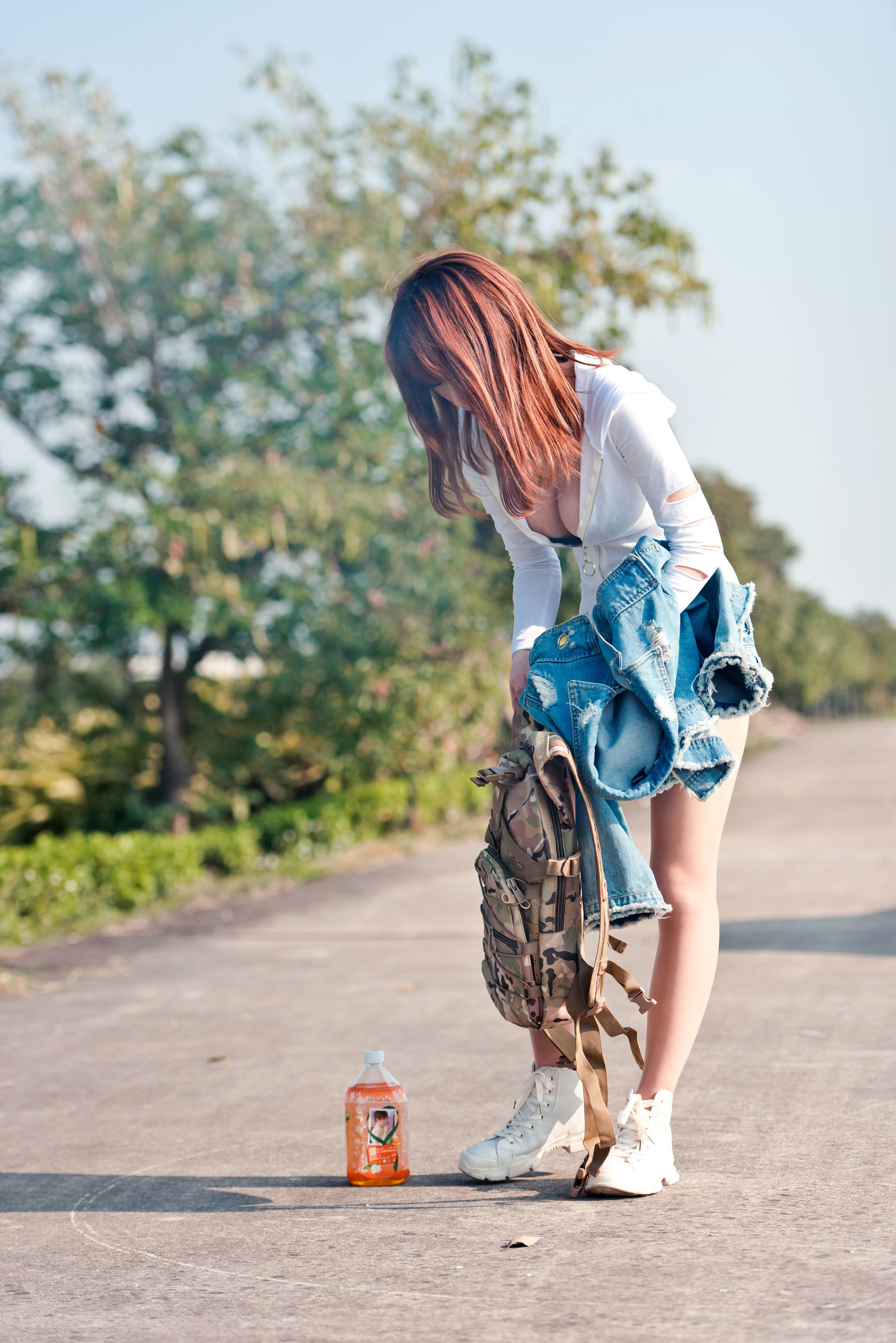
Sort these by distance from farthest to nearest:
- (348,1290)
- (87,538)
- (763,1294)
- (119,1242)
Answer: (87,538) < (119,1242) < (348,1290) < (763,1294)

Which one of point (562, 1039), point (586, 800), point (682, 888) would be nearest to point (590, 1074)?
point (562, 1039)

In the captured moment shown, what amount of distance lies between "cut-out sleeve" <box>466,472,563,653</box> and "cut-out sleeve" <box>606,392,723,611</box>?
0.41m

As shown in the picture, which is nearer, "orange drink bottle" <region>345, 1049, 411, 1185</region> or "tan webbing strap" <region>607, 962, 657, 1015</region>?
"tan webbing strap" <region>607, 962, 657, 1015</region>

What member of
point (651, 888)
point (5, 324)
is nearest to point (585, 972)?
point (651, 888)

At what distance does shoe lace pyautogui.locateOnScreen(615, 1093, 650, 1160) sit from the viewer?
2592 mm

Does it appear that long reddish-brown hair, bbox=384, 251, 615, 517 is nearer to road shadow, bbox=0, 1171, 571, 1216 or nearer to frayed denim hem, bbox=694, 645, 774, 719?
frayed denim hem, bbox=694, 645, 774, 719

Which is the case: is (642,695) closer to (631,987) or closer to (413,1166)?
(631,987)

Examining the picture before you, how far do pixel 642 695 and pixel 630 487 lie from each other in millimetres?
447

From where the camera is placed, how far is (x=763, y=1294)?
2029 mm

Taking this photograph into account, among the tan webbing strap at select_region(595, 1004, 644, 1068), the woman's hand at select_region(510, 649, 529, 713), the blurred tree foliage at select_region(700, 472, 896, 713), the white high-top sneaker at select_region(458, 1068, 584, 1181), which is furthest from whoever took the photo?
the blurred tree foliage at select_region(700, 472, 896, 713)

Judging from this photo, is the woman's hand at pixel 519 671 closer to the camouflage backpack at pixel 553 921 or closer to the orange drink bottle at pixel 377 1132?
the camouflage backpack at pixel 553 921

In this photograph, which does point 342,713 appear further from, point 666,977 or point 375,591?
point 666,977

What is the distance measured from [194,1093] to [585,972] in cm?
166

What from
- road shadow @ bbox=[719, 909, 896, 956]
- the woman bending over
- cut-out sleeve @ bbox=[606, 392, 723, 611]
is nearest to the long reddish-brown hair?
the woman bending over
